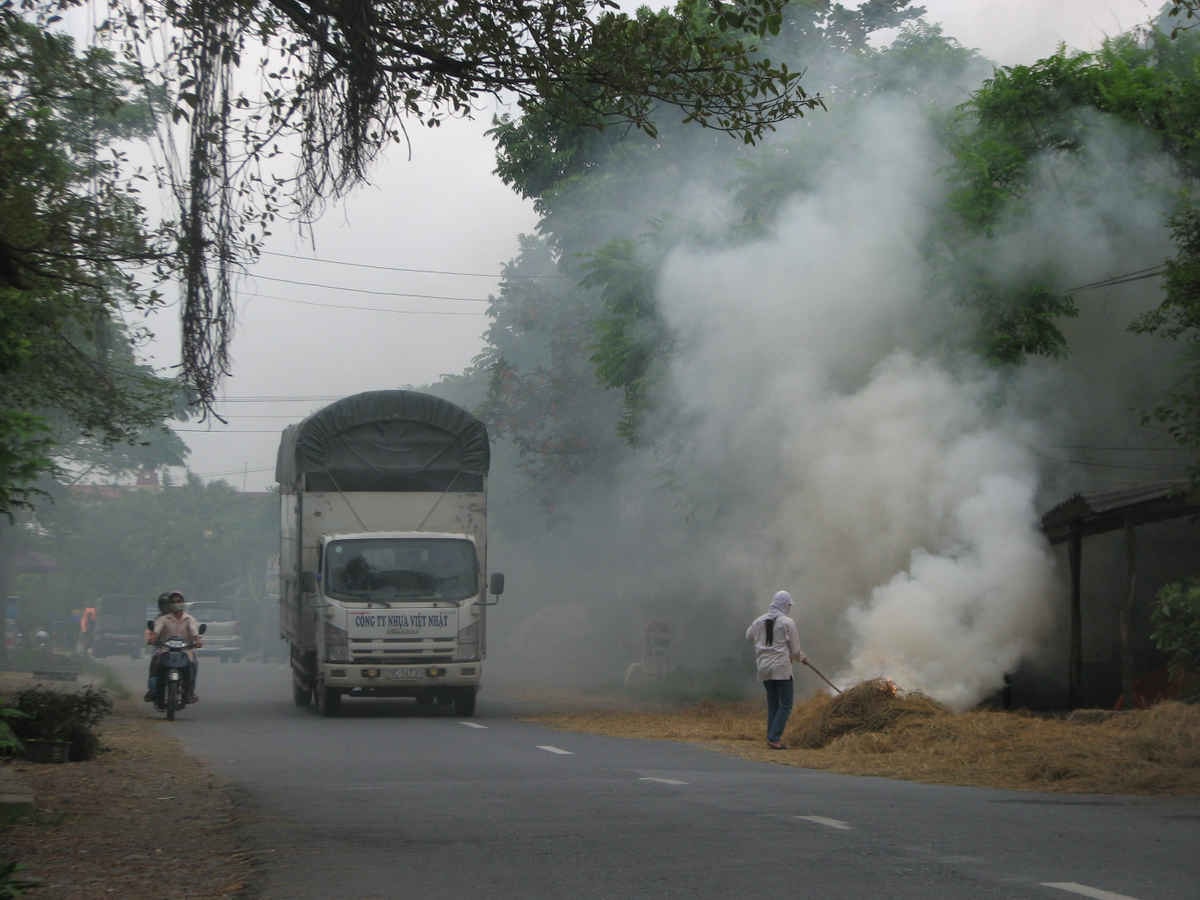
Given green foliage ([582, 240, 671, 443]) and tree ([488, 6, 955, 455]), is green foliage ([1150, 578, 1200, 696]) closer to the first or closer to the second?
tree ([488, 6, 955, 455])

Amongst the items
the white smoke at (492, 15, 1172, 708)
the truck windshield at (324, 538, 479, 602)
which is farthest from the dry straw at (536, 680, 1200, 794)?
the truck windshield at (324, 538, 479, 602)

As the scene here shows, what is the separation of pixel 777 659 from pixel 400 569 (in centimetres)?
607

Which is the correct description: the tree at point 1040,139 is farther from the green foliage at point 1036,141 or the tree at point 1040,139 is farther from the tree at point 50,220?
the tree at point 50,220

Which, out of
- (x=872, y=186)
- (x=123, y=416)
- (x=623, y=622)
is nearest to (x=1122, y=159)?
(x=872, y=186)

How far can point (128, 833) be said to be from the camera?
9422 millimetres

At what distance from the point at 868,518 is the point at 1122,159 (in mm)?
5827

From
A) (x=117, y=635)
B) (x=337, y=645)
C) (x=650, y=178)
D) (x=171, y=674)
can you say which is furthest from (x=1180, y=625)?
(x=117, y=635)

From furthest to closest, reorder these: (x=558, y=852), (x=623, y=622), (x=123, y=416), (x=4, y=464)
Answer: (x=623, y=622)
(x=123, y=416)
(x=4, y=464)
(x=558, y=852)

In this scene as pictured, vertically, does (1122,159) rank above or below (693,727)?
above

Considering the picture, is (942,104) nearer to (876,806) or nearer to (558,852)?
(876,806)

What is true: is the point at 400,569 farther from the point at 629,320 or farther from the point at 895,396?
the point at 629,320

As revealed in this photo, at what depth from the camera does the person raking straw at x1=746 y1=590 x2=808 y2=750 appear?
53.4 ft

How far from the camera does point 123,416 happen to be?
20.5 meters

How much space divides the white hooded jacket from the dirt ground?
5702 mm
